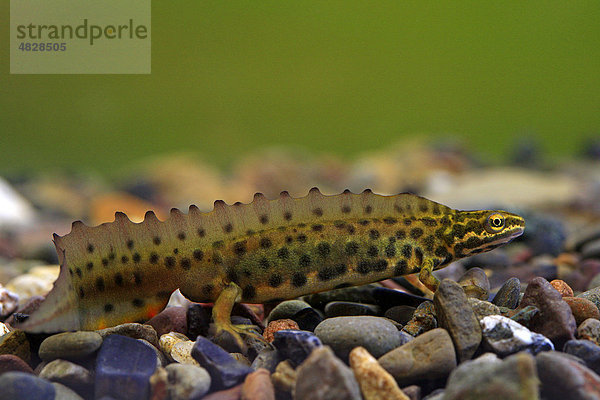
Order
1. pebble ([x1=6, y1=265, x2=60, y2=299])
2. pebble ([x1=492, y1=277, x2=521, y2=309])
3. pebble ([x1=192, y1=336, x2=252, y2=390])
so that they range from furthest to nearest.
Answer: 1. pebble ([x1=6, y1=265, x2=60, y2=299])
2. pebble ([x1=492, y1=277, x2=521, y2=309])
3. pebble ([x1=192, y1=336, x2=252, y2=390])

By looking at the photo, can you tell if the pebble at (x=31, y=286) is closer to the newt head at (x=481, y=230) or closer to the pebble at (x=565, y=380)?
the newt head at (x=481, y=230)

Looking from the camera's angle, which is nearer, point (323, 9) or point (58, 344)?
point (58, 344)

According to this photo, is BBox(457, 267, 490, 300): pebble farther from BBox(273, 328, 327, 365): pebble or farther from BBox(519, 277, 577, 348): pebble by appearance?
BBox(273, 328, 327, 365): pebble

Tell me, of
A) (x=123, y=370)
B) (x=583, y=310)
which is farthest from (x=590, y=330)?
(x=123, y=370)

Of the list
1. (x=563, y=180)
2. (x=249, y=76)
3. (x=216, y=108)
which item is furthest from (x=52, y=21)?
(x=563, y=180)

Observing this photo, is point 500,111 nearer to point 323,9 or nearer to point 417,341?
point 323,9

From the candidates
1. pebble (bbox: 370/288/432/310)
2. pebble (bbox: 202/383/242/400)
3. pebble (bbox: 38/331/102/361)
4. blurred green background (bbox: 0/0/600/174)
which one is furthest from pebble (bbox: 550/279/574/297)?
blurred green background (bbox: 0/0/600/174)

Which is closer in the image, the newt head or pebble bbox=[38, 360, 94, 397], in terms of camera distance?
pebble bbox=[38, 360, 94, 397]
